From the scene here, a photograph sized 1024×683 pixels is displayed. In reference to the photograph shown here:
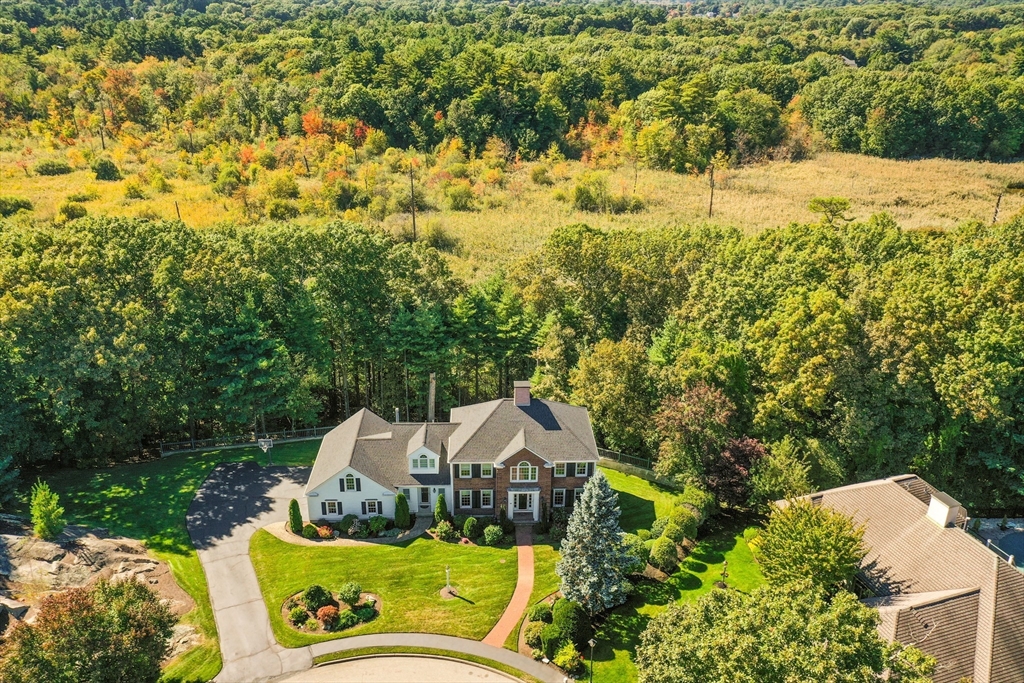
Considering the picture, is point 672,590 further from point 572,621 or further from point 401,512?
point 401,512

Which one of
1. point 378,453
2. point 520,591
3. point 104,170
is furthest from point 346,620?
point 104,170

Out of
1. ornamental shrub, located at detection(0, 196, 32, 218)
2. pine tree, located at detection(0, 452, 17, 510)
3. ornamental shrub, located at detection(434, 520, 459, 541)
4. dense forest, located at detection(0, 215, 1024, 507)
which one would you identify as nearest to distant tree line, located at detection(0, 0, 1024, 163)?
ornamental shrub, located at detection(0, 196, 32, 218)

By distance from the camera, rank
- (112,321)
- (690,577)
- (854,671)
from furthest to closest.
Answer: (112,321) → (690,577) → (854,671)

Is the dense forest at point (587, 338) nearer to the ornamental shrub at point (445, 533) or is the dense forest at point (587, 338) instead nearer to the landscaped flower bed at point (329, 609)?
the ornamental shrub at point (445, 533)

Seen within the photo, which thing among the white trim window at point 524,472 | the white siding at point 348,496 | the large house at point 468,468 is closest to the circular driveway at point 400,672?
the white siding at point 348,496

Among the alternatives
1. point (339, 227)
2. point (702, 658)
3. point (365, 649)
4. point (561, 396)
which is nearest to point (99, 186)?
point (339, 227)

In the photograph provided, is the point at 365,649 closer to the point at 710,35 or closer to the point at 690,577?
the point at 690,577
